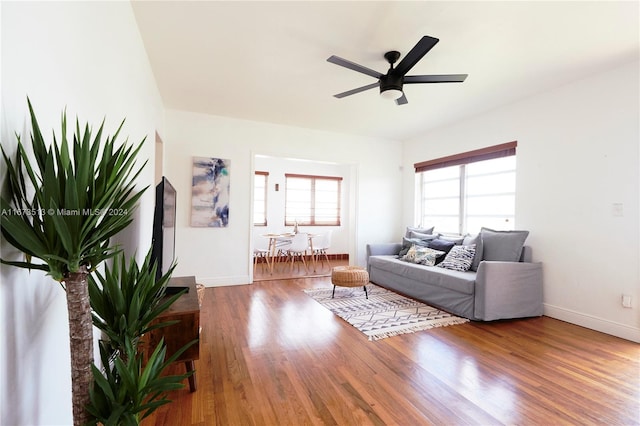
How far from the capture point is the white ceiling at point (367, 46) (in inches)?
85.0

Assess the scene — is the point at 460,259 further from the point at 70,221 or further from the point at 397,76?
the point at 70,221

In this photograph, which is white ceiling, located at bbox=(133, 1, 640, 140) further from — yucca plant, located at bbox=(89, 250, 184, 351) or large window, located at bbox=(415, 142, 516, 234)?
yucca plant, located at bbox=(89, 250, 184, 351)

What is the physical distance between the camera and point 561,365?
2.28m

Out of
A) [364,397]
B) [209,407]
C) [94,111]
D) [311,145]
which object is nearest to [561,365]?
[364,397]

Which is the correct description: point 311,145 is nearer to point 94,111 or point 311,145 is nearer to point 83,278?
point 94,111

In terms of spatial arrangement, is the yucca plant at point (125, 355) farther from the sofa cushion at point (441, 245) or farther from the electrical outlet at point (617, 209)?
the electrical outlet at point (617, 209)

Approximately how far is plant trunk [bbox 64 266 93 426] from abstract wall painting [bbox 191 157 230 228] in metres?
3.83

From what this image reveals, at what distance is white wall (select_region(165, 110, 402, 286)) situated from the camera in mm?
4371

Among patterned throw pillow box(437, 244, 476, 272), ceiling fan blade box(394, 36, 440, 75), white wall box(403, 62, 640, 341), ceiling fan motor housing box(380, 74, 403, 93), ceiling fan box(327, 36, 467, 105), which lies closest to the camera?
ceiling fan blade box(394, 36, 440, 75)

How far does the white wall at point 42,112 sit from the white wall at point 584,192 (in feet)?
14.0

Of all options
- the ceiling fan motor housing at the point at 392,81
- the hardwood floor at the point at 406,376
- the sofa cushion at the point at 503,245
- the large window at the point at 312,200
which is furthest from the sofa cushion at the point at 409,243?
the large window at the point at 312,200

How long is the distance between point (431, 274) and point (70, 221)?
362 cm

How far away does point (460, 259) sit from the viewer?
380 centimetres

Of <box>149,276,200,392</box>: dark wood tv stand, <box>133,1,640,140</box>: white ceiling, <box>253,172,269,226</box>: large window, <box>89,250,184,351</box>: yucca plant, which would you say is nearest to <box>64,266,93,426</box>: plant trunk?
<box>89,250,184,351</box>: yucca plant
